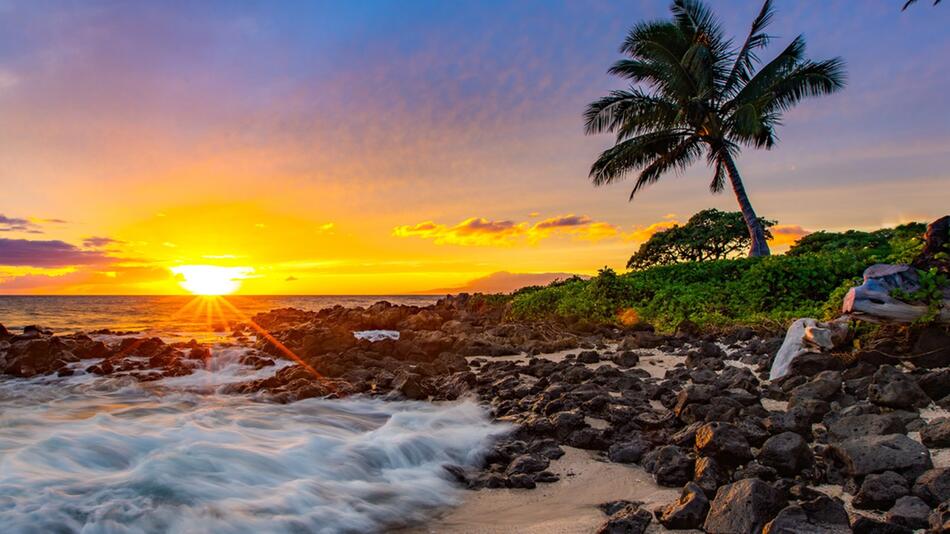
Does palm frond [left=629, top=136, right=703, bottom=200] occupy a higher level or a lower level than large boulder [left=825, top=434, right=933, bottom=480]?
higher

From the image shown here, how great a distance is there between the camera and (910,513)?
2957 millimetres

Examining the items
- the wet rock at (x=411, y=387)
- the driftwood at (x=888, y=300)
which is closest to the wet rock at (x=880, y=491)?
the driftwood at (x=888, y=300)

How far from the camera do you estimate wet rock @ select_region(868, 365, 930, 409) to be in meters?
4.71

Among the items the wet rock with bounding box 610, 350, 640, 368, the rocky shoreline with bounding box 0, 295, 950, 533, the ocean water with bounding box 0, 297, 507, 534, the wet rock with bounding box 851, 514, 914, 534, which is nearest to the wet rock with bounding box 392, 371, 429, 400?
the rocky shoreline with bounding box 0, 295, 950, 533

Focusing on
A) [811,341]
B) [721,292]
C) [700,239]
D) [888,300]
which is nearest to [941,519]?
[811,341]

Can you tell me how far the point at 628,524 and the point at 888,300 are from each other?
4956mm

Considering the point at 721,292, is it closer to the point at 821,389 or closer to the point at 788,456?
the point at 821,389

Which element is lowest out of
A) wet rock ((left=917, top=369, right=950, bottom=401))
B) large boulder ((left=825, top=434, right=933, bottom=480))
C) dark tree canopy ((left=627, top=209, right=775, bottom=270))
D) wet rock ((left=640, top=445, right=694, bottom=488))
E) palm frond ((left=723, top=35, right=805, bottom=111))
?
wet rock ((left=640, top=445, right=694, bottom=488))

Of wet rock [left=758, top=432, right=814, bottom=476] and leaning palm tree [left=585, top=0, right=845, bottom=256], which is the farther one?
leaning palm tree [left=585, top=0, right=845, bottom=256]

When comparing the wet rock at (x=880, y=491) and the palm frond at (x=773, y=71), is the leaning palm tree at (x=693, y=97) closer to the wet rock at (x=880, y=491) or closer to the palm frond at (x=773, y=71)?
the palm frond at (x=773, y=71)

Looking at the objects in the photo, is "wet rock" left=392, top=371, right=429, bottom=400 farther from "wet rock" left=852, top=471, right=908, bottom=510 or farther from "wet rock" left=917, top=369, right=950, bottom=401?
"wet rock" left=917, top=369, right=950, bottom=401

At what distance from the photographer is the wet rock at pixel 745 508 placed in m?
3.02

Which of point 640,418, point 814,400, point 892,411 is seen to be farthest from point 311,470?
point 892,411

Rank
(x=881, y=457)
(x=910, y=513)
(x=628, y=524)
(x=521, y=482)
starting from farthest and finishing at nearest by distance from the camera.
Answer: (x=521, y=482)
(x=881, y=457)
(x=628, y=524)
(x=910, y=513)
